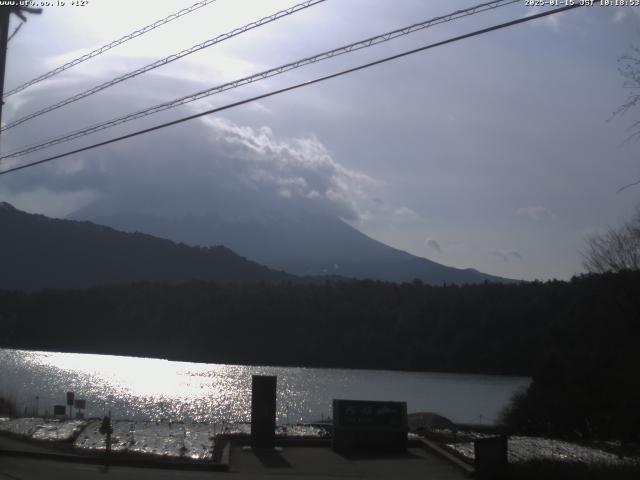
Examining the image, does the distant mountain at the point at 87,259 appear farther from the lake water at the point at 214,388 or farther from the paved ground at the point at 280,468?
the paved ground at the point at 280,468

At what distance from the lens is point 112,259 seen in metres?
182

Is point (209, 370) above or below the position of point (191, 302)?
below

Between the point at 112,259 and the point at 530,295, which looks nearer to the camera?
the point at 530,295

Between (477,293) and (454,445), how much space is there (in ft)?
271

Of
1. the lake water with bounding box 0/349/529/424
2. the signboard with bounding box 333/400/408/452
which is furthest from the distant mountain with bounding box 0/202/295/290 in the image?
the signboard with bounding box 333/400/408/452

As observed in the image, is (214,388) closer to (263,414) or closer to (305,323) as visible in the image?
(305,323)

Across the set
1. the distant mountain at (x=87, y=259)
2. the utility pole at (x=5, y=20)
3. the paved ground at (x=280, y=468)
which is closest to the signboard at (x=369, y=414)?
the paved ground at (x=280, y=468)

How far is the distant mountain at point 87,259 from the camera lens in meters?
173

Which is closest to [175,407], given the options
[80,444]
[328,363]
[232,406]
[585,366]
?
[232,406]

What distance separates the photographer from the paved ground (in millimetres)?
18141

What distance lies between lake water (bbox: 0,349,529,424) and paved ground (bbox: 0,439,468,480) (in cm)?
2508

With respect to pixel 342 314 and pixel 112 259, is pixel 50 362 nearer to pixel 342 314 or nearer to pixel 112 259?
pixel 342 314

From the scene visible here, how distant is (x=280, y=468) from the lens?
19.8 metres

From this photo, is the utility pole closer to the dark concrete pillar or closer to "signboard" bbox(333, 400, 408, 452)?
the dark concrete pillar
